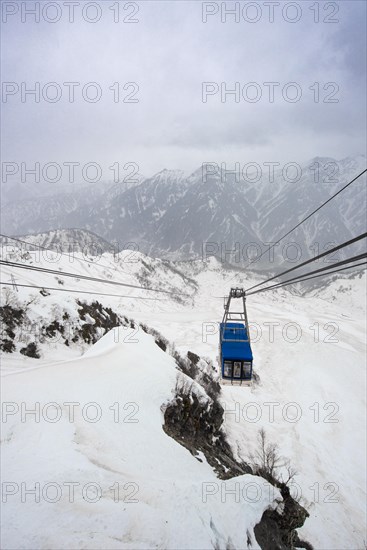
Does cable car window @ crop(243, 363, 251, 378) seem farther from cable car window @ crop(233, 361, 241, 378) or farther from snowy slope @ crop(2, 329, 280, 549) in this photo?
snowy slope @ crop(2, 329, 280, 549)

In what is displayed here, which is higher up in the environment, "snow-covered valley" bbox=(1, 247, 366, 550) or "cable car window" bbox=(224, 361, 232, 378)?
"cable car window" bbox=(224, 361, 232, 378)

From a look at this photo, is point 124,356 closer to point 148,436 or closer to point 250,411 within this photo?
point 148,436

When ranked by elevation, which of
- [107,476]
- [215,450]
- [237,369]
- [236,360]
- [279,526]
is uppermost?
[236,360]

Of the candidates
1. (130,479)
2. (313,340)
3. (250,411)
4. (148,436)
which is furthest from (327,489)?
(313,340)

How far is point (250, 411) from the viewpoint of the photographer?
133 ft

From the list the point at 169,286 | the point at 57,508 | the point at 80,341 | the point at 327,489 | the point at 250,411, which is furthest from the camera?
the point at 169,286

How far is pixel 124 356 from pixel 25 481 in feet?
49.4

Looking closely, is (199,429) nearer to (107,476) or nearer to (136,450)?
(136,450)

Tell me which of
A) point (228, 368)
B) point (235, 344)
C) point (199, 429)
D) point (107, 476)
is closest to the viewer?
point (107, 476)

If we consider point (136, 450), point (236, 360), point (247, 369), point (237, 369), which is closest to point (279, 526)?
point (136, 450)

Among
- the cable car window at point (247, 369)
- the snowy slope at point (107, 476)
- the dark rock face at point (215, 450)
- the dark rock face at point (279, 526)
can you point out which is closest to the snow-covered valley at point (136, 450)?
the snowy slope at point (107, 476)

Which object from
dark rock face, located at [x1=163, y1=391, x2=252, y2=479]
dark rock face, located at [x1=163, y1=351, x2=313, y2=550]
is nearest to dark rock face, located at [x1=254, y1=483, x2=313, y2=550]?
dark rock face, located at [x1=163, y1=351, x2=313, y2=550]

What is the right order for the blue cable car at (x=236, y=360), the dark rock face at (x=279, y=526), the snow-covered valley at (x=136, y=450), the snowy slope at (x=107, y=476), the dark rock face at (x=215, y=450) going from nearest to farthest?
1. the snowy slope at (x=107, y=476)
2. the snow-covered valley at (x=136, y=450)
3. the dark rock face at (x=279, y=526)
4. the dark rock face at (x=215, y=450)
5. the blue cable car at (x=236, y=360)

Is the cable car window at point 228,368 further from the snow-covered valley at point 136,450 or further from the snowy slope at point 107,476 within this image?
the snowy slope at point 107,476
